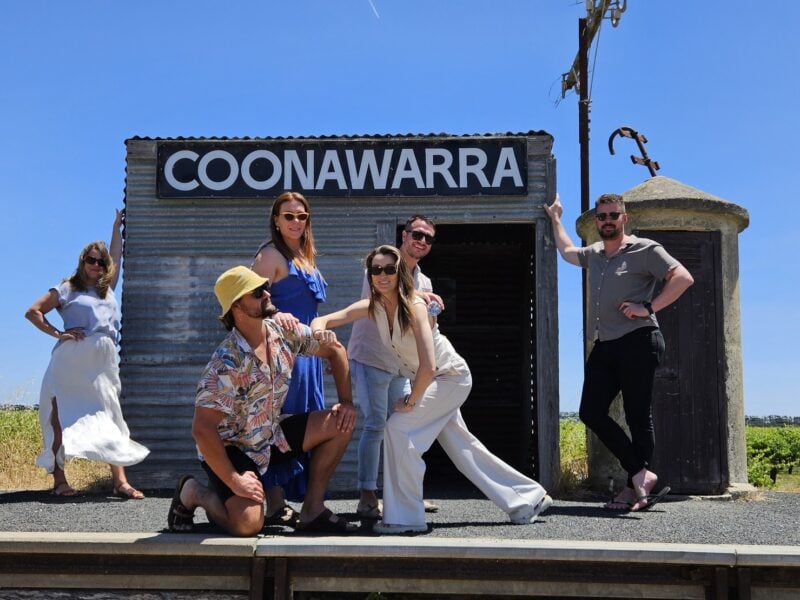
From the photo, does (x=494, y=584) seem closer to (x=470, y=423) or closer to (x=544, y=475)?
(x=544, y=475)

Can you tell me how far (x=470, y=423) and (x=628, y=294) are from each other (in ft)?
21.0

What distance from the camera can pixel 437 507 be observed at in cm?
627

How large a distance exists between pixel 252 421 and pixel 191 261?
4339mm

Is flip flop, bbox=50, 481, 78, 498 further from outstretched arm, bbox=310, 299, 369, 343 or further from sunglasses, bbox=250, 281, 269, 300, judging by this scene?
sunglasses, bbox=250, 281, 269, 300

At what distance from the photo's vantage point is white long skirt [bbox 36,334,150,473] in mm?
6746

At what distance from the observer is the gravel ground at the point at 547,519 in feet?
16.2

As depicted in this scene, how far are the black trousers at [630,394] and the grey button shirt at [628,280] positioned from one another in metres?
0.08

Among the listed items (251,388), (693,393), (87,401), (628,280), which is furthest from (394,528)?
(693,393)

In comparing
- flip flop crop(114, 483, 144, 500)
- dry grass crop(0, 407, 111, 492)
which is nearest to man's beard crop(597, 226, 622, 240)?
flip flop crop(114, 483, 144, 500)

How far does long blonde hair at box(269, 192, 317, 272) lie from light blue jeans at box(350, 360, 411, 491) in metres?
0.72

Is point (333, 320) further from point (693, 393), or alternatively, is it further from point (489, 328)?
point (489, 328)

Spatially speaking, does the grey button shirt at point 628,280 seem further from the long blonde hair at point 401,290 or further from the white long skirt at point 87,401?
the white long skirt at point 87,401

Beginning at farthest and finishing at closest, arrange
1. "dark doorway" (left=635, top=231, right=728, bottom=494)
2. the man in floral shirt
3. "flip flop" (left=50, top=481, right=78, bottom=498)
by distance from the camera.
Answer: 1. "dark doorway" (left=635, top=231, right=728, bottom=494)
2. "flip flop" (left=50, top=481, right=78, bottom=498)
3. the man in floral shirt

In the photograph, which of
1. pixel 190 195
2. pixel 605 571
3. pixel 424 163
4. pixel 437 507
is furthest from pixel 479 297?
pixel 605 571
